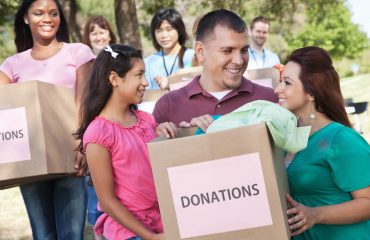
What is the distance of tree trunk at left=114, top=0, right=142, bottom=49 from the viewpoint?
42.3 ft

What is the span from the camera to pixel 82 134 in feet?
10.8

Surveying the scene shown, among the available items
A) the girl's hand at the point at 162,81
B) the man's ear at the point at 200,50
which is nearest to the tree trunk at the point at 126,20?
the girl's hand at the point at 162,81

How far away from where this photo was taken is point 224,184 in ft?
7.81

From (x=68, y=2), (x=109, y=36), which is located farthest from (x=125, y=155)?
(x=68, y=2)

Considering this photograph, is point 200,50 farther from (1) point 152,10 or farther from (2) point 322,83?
(1) point 152,10

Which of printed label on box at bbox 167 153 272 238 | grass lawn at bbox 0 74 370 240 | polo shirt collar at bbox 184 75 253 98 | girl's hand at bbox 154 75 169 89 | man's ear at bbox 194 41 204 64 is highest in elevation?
man's ear at bbox 194 41 204 64

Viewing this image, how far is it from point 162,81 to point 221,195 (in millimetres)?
2760

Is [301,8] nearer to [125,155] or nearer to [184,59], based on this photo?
[184,59]

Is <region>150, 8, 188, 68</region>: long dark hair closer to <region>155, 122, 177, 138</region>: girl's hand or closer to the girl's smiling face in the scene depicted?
the girl's smiling face

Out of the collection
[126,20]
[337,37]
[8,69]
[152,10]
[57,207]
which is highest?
[152,10]

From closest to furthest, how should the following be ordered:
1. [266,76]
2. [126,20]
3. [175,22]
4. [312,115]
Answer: [312,115]
[266,76]
[175,22]
[126,20]

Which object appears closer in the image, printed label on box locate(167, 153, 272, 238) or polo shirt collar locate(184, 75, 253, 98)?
printed label on box locate(167, 153, 272, 238)

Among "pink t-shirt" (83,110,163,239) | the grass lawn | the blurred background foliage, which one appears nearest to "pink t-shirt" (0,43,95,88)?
"pink t-shirt" (83,110,163,239)

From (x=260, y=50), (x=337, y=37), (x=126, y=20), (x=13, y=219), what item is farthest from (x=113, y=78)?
(x=337, y=37)
